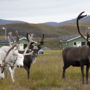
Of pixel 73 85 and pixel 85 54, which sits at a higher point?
pixel 85 54

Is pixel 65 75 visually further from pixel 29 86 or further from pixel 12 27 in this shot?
pixel 12 27

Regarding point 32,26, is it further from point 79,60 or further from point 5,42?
point 79,60

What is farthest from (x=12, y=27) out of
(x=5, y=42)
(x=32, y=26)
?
(x=5, y=42)

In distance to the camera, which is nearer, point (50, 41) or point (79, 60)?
point (79, 60)

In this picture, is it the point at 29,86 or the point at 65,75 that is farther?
the point at 65,75

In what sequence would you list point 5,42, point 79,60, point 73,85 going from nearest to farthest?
1. point 73,85
2. point 79,60
3. point 5,42

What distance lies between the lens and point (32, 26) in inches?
7003

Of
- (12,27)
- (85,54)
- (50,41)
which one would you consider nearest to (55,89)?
(85,54)

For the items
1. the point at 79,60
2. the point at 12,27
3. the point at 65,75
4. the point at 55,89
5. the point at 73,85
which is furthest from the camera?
the point at 12,27

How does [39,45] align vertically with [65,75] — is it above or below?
above

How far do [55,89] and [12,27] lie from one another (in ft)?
527

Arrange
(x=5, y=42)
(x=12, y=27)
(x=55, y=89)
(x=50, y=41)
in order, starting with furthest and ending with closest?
(x=12, y=27), (x=50, y=41), (x=5, y=42), (x=55, y=89)

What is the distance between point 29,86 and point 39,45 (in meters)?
4.22

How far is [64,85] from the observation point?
37.4 feet
